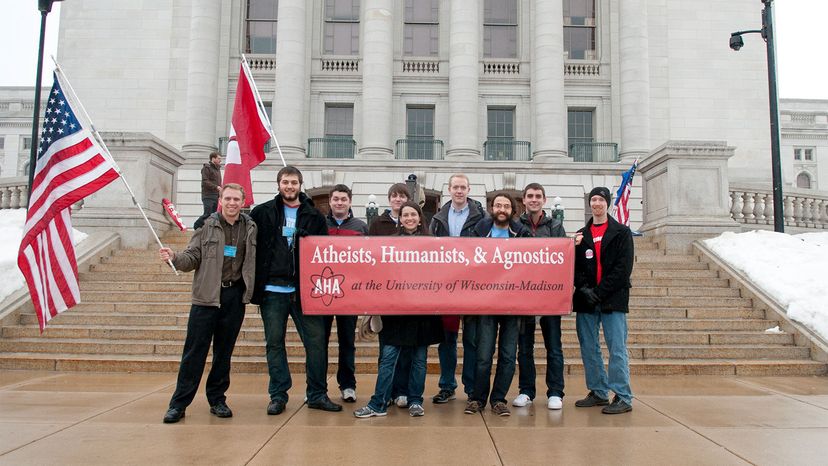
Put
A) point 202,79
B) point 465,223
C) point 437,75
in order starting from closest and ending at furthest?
point 465,223, point 202,79, point 437,75

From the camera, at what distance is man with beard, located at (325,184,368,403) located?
6.52 m

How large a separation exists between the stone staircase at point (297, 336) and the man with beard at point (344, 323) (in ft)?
5.66

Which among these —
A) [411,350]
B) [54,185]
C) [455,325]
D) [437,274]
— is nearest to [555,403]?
[455,325]

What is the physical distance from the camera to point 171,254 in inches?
216

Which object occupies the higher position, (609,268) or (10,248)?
(10,248)

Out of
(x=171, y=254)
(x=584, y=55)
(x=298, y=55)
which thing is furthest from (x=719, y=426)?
(x=584, y=55)

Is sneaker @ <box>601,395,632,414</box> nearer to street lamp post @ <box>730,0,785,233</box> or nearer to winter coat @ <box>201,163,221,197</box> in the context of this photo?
street lamp post @ <box>730,0,785,233</box>

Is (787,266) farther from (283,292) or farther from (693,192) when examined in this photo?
(283,292)

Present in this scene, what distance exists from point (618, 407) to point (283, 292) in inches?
135

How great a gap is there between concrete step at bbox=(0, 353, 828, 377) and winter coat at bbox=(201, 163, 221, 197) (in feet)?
20.0

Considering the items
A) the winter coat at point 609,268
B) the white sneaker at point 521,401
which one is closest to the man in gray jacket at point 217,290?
the white sneaker at point 521,401

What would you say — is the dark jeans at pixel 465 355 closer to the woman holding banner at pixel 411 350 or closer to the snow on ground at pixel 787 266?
the woman holding banner at pixel 411 350

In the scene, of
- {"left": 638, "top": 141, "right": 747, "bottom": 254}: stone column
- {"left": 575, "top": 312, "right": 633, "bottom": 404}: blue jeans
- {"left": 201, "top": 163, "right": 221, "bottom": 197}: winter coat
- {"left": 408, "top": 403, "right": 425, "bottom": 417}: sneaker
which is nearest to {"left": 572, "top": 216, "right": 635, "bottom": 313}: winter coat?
{"left": 575, "top": 312, "right": 633, "bottom": 404}: blue jeans

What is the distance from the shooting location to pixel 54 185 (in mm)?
6633
